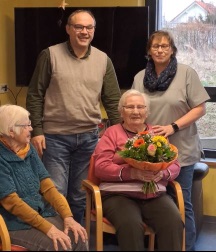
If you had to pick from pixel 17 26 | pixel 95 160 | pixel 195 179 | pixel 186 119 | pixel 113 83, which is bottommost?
pixel 195 179

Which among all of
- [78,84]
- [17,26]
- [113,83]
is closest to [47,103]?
[78,84]

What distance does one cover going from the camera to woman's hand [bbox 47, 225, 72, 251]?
1.99m

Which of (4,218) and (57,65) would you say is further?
(57,65)

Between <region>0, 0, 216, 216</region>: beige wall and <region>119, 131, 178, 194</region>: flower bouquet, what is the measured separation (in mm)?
1477

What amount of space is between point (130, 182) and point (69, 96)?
0.72 metres

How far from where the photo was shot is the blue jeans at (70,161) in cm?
295

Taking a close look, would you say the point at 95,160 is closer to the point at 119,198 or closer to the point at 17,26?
the point at 119,198

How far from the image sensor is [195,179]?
3221 mm

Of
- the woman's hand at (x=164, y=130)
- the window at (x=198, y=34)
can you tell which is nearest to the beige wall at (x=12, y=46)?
the window at (x=198, y=34)

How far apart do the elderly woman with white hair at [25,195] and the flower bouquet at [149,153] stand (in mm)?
436

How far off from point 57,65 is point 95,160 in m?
0.66

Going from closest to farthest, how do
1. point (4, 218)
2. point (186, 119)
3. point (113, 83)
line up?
point (4, 218)
point (186, 119)
point (113, 83)

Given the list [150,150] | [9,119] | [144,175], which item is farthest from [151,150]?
[9,119]

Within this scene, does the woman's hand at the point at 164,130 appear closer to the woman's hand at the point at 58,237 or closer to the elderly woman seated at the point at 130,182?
the elderly woman seated at the point at 130,182
